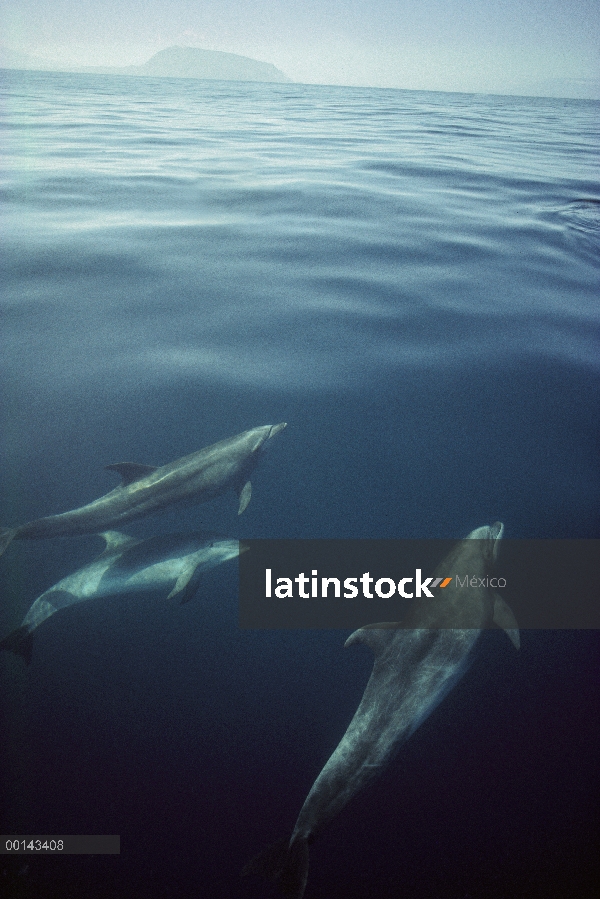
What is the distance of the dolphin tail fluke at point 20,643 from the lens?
16.6ft

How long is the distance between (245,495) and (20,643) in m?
2.91

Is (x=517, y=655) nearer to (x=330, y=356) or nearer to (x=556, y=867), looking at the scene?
(x=556, y=867)

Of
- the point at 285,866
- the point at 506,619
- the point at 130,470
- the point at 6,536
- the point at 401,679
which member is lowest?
the point at 285,866

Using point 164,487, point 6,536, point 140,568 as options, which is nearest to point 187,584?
point 140,568

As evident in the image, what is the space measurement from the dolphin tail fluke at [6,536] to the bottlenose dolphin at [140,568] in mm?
708

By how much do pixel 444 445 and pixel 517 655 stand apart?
9.20ft

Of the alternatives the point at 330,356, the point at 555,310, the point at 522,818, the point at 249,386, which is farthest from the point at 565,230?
the point at 522,818

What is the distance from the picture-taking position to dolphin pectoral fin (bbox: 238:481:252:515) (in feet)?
21.3

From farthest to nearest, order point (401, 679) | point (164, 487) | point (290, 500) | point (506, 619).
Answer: point (290, 500), point (164, 487), point (506, 619), point (401, 679)

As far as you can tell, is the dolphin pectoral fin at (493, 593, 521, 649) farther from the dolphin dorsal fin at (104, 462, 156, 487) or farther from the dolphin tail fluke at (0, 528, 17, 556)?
the dolphin tail fluke at (0, 528, 17, 556)

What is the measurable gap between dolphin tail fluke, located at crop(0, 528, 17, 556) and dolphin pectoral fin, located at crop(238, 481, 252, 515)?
8.57 feet

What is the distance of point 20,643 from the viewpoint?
16.8ft

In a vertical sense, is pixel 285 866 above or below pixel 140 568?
below

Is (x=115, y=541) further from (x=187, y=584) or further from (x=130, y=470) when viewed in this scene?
(x=187, y=584)
